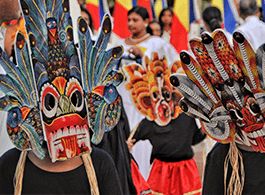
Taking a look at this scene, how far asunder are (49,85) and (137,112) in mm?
1661

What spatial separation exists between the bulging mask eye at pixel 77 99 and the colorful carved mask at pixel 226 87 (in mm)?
340

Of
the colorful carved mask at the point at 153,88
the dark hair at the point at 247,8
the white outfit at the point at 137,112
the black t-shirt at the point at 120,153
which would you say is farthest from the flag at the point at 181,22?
the black t-shirt at the point at 120,153

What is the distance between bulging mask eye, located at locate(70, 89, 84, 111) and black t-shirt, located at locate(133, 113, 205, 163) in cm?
106

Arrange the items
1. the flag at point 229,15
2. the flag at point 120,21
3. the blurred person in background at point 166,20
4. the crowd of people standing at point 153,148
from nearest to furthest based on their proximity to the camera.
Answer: the crowd of people standing at point 153,148, the flag at point 229,15, the flag at point 120,21, the blurred person in background at point 166,20

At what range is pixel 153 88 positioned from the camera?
2.20 metres

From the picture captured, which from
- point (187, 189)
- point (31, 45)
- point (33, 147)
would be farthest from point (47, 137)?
point (187, 189)

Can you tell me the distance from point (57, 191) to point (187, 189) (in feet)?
3.96

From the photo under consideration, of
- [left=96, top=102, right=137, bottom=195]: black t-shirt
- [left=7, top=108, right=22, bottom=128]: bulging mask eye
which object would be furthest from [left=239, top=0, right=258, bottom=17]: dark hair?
[left=7, top=108, right=22, bottom=128]: bulging mask eye

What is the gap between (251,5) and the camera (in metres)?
2.49

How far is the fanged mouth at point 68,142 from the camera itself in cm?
127

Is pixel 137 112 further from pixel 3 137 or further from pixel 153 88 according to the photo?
pixel 3 137

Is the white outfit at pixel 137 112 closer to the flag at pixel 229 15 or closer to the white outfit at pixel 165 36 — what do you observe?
the flag at pixel 229 15

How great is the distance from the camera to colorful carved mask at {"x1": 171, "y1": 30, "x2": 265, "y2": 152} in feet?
4.07

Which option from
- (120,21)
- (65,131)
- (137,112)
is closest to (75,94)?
(65,131)
